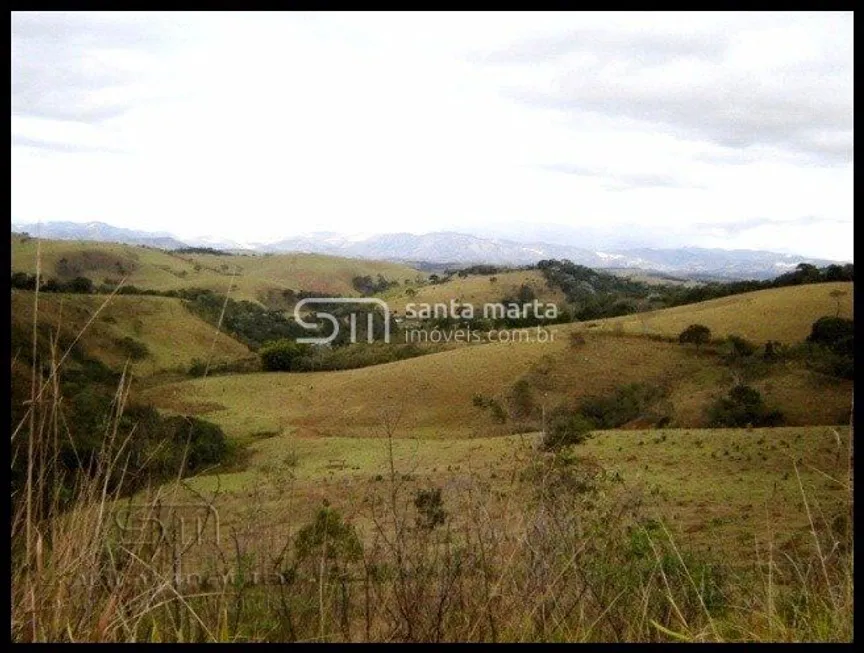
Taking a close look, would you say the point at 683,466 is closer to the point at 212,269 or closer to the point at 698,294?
the point at 698,294

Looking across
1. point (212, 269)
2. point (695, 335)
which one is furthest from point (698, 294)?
point (212, 269)

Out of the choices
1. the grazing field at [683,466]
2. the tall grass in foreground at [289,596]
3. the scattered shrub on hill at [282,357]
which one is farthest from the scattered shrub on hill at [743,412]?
the tall grass in foreground at [289,596]

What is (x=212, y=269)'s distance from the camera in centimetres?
7412

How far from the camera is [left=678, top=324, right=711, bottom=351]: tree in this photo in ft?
87.7

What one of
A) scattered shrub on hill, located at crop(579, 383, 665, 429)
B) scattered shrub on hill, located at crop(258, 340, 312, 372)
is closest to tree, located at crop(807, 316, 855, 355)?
scattered shrub on hill, located at crop(579, 383, 665, 429)

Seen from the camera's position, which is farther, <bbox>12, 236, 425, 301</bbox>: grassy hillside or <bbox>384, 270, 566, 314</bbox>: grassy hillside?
<bbox>12, 236, 425, 301</bbox>: grassy hillside

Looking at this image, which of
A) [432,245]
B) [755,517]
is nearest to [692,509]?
[755,517]

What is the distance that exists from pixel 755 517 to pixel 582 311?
25.0 meters

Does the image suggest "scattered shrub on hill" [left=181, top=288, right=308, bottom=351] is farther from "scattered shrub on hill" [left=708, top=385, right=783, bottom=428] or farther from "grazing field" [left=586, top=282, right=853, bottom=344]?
"scattered shrub on hill" [left=708, top=385, right=783, bottom=428]

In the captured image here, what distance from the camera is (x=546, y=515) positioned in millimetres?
2850

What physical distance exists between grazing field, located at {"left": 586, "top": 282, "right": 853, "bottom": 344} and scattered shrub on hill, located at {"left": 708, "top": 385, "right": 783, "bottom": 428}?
288 inches

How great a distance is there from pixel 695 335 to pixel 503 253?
53.3 meters

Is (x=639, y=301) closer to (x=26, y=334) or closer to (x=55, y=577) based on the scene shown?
(x=26, y=334)

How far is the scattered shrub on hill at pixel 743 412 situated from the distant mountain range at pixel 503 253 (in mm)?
4043
